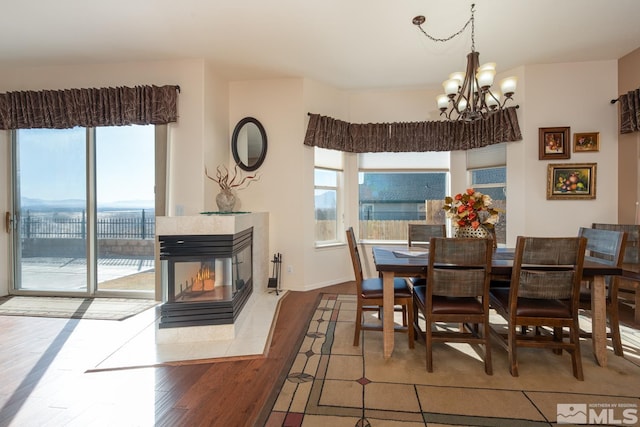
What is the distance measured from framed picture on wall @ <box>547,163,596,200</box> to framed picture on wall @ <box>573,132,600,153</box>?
0.18m

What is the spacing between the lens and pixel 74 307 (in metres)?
3.45

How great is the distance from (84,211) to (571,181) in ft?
20.2

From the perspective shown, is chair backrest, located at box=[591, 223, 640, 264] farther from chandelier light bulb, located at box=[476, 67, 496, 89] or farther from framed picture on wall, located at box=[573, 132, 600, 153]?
chandelier light bulb, located at box=[476, 67, 496, 89]

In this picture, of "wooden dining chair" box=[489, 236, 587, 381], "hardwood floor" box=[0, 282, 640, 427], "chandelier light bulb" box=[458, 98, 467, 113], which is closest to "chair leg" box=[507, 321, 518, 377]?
"wooden dining chair" box=[489, 236, 587, 381]

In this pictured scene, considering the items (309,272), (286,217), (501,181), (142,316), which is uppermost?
(501,181)

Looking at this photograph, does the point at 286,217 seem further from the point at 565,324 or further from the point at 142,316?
the point at 565,324

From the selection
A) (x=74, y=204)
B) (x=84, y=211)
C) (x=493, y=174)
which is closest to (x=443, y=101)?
(x=493, y=174)

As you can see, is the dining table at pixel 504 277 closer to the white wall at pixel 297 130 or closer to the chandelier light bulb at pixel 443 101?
the chandelier light bulb at pixel 443 101

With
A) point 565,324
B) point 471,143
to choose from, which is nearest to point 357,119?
point 471,143

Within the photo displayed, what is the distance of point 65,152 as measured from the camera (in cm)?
384

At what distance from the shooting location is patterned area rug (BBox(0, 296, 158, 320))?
127 inches

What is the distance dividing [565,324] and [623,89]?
3.33 metres

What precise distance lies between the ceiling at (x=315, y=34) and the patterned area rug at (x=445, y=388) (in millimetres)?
2944

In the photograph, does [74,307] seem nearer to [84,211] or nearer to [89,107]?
[84,211]
